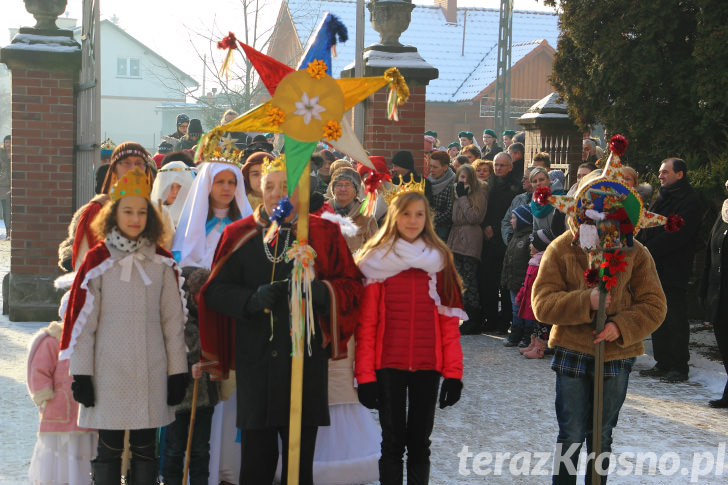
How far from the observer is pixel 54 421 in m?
5.00

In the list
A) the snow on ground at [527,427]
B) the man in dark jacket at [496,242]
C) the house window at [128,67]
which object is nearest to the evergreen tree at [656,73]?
the man in dark jacket at [496,242]

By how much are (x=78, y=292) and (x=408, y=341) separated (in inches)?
65.0

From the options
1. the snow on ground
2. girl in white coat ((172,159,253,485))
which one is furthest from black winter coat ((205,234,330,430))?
the snow on ground

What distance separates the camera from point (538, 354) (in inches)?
360

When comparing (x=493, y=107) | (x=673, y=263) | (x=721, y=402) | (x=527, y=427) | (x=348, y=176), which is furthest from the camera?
(x=493, y=107)

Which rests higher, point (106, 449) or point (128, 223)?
point (128, 223)

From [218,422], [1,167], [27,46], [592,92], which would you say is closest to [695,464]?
[218,422]

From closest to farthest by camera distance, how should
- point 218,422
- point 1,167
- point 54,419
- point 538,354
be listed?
point 54,419 < point 218,422 < point 538,354 < point 1,167

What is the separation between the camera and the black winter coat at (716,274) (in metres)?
7.77

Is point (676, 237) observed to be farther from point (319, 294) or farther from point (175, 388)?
point (175, 388)

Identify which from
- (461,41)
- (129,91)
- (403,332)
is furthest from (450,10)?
(403,332)

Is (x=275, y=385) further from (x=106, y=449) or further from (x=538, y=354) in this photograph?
(x=538, y=354)

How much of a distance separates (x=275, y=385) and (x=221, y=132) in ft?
3.91

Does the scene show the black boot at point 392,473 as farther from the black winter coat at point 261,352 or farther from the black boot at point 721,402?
the black boot at point 721,402
